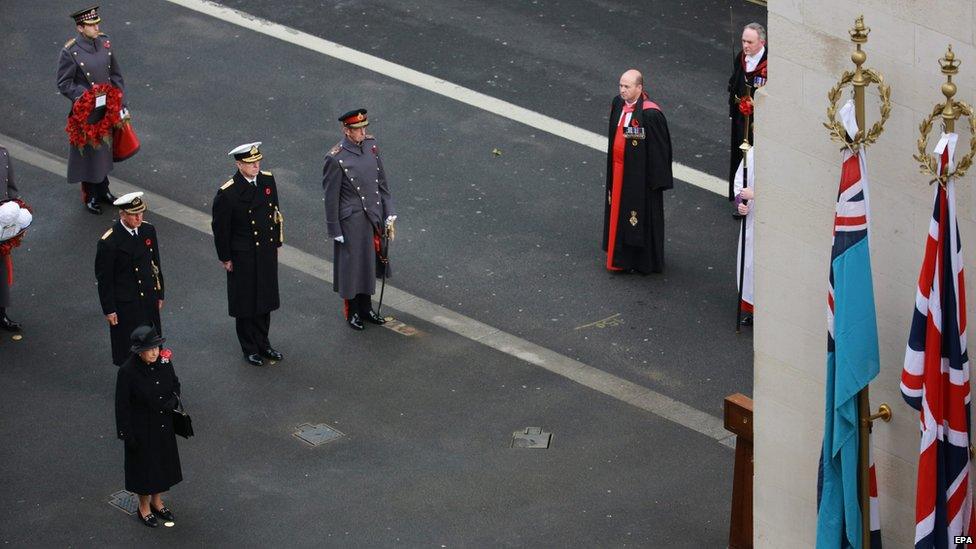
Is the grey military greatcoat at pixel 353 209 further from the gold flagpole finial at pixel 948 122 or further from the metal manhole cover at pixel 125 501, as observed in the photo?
the gold flagpole finial at pixel 948 122

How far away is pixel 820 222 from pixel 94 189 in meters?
10.1

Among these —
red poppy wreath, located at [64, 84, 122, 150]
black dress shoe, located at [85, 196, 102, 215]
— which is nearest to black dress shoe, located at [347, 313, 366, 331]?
black dress shoe, located at [85, 196, 102, 215]

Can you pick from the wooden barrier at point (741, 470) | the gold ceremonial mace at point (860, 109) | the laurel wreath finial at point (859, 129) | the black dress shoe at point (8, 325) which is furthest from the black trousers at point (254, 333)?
the laurel wreath finial at point (859, 129)

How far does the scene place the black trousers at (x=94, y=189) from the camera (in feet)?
56.5

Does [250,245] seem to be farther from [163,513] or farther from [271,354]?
[163,513]

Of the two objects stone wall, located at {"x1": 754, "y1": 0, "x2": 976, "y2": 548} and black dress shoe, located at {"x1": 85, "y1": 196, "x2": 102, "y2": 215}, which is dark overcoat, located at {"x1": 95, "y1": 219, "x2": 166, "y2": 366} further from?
stone wall, located at {"x1": 754, "y1": 0, "x2": 976, "y2": 548}

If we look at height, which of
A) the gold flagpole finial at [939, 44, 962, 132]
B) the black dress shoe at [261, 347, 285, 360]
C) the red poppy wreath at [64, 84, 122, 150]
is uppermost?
the gold flagpole finial at [939, 44, 962, 132]

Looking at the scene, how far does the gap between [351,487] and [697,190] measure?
6.25 m

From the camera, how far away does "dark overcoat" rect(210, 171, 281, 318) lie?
1416 centimetres

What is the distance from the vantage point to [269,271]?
47.3 ft

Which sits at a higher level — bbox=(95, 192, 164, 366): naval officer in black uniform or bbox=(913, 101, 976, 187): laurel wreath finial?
bbox=(913, 101, 976, 187): laurel wreath finial

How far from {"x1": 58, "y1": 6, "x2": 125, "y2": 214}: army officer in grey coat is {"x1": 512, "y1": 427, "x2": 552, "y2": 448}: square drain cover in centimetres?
612

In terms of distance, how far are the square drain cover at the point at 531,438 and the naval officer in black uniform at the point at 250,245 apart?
8.12 ft

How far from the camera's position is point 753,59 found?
54.9ft
